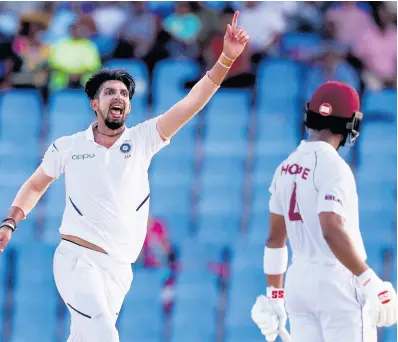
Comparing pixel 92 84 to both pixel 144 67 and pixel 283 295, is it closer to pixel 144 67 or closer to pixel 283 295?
pixel 283 295

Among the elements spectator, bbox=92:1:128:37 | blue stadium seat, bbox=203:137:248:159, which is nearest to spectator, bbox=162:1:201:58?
spectator, bbox=92:1:128:37

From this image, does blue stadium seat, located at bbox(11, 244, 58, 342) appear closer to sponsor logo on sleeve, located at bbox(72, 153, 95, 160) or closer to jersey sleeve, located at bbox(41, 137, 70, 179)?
jersey sleeve, located at bbox(41, 137, 70, 179)

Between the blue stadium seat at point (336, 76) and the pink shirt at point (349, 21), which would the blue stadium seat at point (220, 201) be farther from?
the pink shirt at point (349, 21)

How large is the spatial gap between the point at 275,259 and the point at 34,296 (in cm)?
510

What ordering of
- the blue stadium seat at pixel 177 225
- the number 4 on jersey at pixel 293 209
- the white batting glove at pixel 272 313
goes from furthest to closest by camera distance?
the blue stadium seat at pixel 177 225, the white batting glove at pixel 272 313, the number 4 on jersey at pixel 293 209

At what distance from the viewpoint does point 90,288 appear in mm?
6355

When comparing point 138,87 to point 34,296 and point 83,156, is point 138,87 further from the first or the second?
point 83,156

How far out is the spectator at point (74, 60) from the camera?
12.6 meters

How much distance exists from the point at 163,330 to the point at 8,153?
2832 millimetres

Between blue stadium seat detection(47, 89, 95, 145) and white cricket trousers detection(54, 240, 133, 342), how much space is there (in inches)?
234

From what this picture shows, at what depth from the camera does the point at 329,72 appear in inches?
478

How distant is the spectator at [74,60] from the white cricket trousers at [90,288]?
6197 mm

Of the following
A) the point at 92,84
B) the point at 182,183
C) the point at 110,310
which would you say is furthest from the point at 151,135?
the point at 182,183

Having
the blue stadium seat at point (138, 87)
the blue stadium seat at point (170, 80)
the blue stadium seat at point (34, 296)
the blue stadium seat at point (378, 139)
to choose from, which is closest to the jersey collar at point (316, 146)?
the blue stadium seat at point (34, 296)
